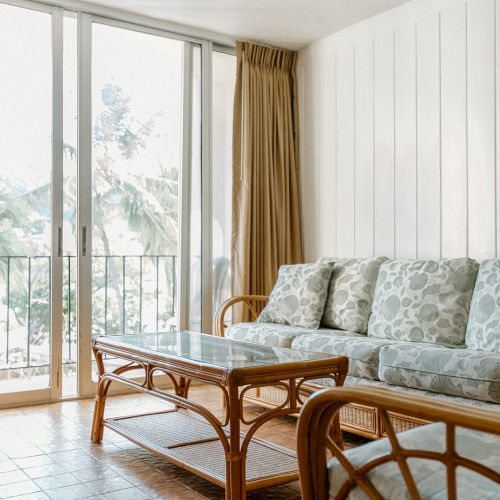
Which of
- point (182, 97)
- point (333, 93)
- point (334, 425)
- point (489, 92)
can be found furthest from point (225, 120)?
point (334, 425)

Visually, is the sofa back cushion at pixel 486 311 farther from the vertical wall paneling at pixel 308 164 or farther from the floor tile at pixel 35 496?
the floor tile at pixel 35 496

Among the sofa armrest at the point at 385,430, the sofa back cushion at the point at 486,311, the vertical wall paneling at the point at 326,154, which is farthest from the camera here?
the vertical wall paneling at the point at 326,154

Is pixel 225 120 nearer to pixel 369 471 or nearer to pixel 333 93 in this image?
pixel 333 93

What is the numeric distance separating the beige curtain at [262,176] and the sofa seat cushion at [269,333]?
2.36ft

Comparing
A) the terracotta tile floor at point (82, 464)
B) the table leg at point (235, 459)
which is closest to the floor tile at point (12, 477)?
the terracotta tile floor at point (82, 464)

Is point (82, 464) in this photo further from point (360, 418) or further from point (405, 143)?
point (405, 143)

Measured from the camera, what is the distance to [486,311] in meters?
2.92

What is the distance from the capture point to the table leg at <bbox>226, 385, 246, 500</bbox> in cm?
209

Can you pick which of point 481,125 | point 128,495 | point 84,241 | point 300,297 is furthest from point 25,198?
point 481,125

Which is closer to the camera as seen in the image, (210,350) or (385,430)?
(385,430)

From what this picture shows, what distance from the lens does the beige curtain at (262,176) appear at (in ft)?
14.9

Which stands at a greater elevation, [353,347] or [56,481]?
[353,347]

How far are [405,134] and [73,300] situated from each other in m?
2.36

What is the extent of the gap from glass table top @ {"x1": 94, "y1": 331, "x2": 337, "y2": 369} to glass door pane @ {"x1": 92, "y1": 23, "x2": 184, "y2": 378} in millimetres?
1090
